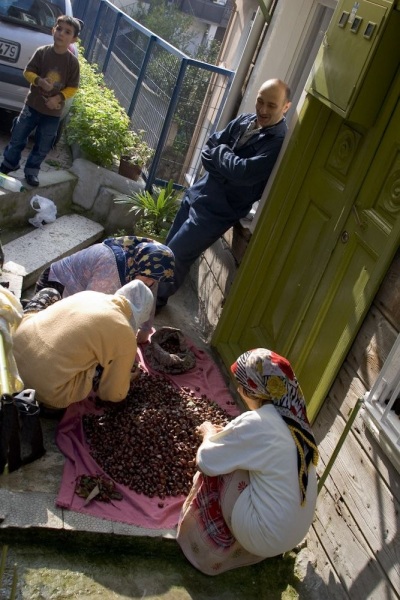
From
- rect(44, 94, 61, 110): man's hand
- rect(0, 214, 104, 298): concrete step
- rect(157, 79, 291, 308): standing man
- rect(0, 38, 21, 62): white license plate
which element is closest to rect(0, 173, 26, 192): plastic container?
rect(0, 214, 104, 298): concrete step

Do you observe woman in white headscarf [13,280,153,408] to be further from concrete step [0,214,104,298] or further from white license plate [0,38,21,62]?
white license plate [0,38,21,62]

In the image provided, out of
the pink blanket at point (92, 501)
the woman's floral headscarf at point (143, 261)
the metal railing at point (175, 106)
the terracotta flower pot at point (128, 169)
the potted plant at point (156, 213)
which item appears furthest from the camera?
the terracotta flower pot at point (128, 169)

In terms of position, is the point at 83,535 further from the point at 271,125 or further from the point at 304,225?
the point at 271,125

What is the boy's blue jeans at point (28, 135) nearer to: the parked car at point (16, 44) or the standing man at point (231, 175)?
the parked car at point (16, 44)

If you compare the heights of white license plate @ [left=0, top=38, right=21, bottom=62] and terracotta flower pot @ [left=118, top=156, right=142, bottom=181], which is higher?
white license plate @ [left=0, top=38, right=21, bottom=62]

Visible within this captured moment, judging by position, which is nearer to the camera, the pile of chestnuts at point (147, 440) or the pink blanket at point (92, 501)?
the pink blanket at point (92, 501)

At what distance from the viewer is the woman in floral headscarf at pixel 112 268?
482 centimetres

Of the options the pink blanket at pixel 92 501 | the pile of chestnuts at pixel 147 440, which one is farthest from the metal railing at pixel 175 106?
the pink blanket at pixel 92 501

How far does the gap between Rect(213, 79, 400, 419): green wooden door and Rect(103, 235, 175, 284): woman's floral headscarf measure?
2.67 ft

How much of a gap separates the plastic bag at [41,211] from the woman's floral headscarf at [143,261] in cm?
204

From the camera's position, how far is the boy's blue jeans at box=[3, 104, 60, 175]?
6.69m

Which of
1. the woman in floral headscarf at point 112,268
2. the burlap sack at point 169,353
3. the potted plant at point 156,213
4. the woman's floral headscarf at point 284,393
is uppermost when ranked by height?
the woman's floral headscarf at point 284,393

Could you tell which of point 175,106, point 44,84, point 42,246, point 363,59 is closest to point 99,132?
point 175,106

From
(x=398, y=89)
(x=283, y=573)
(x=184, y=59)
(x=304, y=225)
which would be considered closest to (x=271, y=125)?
(x=304, y=225)
